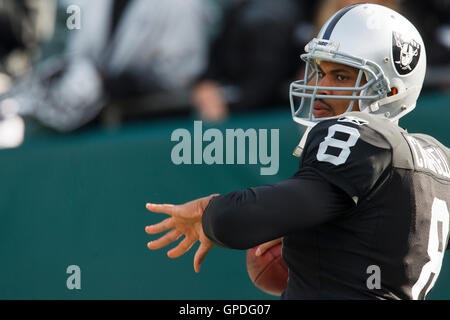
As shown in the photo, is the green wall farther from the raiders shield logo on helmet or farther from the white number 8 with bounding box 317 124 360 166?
the white number 8 with bounding box 317 124 360 166

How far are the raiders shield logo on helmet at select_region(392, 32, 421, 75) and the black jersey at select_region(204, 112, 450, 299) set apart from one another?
24cm

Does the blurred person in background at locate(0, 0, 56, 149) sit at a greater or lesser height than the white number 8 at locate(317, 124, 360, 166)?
greater

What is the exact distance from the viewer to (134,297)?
3.61 metres

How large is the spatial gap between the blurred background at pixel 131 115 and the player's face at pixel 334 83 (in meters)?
1.37

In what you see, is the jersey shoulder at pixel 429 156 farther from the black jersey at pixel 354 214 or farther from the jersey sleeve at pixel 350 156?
the jersey sleeve at pixel 350 156

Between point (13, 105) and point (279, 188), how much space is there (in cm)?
328

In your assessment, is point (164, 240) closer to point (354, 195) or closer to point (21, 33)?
point (354, 195)

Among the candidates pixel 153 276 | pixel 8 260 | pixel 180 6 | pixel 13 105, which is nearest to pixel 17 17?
pixel 13 105

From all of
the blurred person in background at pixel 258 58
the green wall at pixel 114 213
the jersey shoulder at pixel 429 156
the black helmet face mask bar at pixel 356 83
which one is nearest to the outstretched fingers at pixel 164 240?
the black helmet face mask bar at pixel 356 83

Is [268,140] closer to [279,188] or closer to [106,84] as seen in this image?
[106,84]

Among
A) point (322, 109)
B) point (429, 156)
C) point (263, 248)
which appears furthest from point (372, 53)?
point (263, 248)

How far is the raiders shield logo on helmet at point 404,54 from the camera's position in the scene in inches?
90.4

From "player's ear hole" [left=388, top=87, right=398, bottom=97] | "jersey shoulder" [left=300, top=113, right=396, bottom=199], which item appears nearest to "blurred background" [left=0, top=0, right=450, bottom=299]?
"player's ear hole" [left=388, top=87, right=398, bottom=97]

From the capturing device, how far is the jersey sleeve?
75.6 inches
